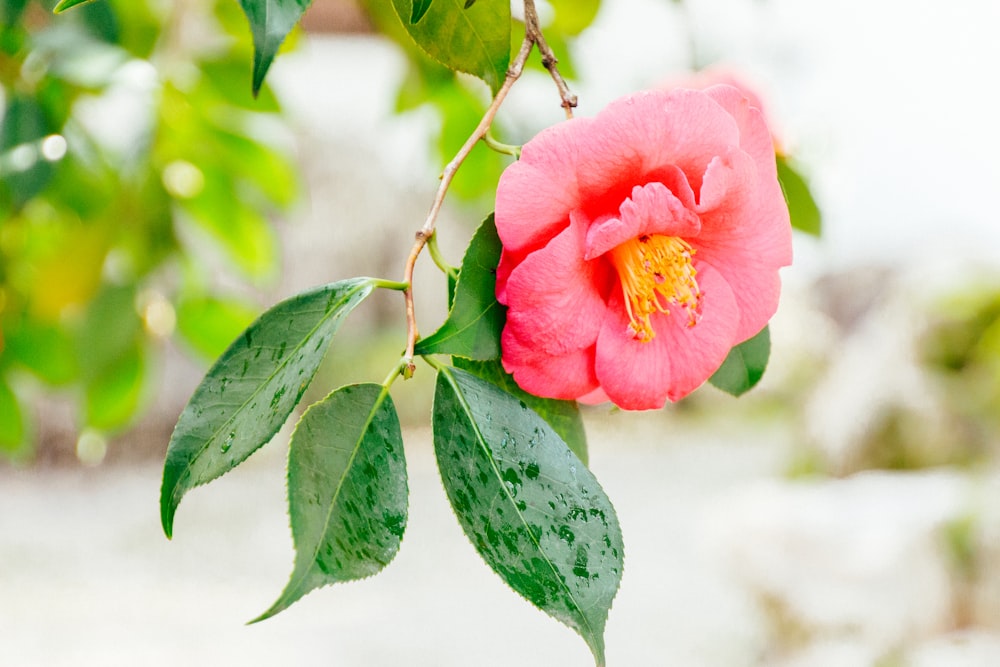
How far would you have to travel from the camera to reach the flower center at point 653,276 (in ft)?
0.86

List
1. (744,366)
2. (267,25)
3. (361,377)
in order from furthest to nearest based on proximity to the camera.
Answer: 1. (361,377)
2. (744,366)
3. (267,25)

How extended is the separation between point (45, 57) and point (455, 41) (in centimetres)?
40

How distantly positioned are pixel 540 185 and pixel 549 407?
0.26 ft

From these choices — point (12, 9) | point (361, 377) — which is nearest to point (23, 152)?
point (12, 9)

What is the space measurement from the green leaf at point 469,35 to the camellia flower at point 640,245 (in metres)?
0.04

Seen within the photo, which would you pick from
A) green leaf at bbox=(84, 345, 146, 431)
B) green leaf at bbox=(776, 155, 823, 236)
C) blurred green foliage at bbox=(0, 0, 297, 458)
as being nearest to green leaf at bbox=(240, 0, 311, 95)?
green leaf at bbox=(776, 155, 823, 236)

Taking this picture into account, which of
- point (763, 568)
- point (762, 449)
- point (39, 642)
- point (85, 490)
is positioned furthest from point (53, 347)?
point (762, 449)

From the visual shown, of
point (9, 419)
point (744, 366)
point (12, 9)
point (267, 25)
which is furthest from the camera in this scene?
point (9, 419)

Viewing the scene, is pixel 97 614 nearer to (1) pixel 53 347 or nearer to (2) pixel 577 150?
(1) pixel 53 347

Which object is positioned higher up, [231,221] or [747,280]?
[747,280]

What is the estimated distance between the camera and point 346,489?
0.22 meters

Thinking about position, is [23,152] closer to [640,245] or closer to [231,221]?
[231,221]

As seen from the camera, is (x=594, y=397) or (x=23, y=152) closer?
(x=594, y=397)

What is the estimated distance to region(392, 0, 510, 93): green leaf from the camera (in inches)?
10.2
